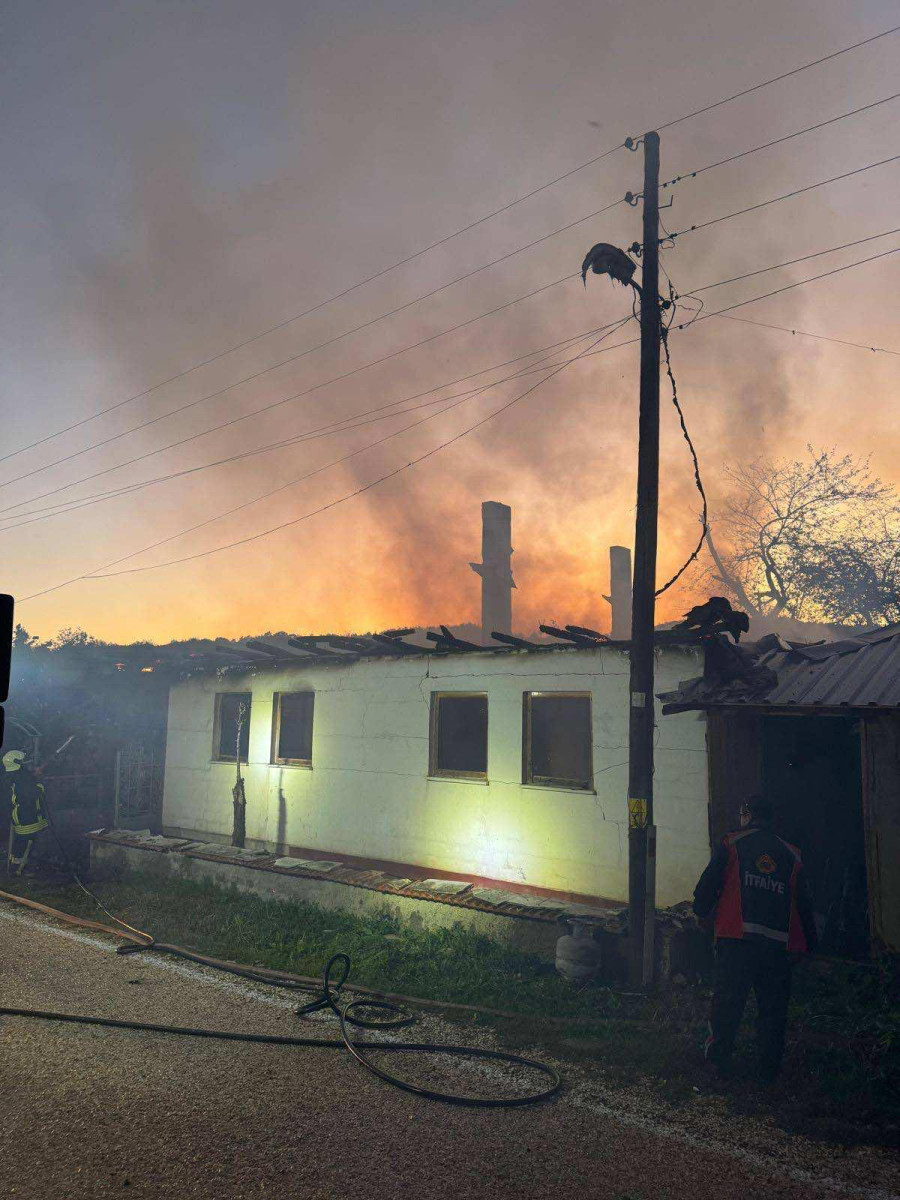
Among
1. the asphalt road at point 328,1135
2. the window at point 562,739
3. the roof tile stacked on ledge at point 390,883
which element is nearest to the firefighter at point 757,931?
the asphalt road at point 328,1135

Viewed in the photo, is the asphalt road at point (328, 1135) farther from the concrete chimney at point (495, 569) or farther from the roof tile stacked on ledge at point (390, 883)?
the concrete chimney at point (495, 569)

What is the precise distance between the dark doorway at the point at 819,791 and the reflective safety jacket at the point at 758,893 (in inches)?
181

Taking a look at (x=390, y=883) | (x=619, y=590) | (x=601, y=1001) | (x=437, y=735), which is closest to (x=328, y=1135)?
(x=601, y=1001)

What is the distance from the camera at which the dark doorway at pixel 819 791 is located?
34.8 feet

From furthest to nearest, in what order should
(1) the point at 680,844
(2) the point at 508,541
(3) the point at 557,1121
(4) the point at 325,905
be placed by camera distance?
(2) the point at 508,541
(4) the point at 325,905
(1) the point at 680,844
(3) the point at 557,1121

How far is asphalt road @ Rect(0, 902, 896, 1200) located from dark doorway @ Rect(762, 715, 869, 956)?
611 cm

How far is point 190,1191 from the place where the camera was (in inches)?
165

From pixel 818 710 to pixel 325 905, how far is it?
7.07 m

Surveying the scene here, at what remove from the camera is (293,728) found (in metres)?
18.6

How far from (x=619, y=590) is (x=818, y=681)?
21.9 meters

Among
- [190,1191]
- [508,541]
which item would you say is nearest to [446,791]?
[190,1191]

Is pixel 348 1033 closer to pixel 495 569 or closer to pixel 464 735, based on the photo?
pixel 464 735

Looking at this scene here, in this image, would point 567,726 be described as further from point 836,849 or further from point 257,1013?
point 257,1013

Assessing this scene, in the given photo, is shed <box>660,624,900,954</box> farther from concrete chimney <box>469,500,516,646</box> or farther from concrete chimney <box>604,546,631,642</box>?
concrete chimney <box>604,546,631,642</box>
